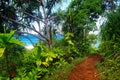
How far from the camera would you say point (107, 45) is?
13648 millimetres

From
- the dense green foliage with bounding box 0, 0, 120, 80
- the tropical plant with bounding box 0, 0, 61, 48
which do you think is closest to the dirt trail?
the dense green foliage with bounding box 0, 0, 120, 80

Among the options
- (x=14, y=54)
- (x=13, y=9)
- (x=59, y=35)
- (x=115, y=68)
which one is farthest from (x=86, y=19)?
(x=115, y=68)

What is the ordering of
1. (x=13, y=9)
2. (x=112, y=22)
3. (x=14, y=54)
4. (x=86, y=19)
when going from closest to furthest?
(x=112, y=22)
(x=14, y=54)
(x=13, y=9)
(x=86, y=19)

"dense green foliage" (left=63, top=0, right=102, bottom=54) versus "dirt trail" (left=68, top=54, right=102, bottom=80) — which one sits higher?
"dense green foliage" (left=63, top=0, right=102, bottom=54)

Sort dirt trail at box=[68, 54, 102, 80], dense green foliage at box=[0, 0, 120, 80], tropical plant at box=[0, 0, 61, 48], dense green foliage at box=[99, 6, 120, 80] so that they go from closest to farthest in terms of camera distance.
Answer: dense green foliage at box=[99, 6, 120, 80] → dirt trail at box=[68, 54, 102, 80] → dense green foliage at box=[0, 0, 120, 80] → tropical plant at box=[0, 0, 61, 48]

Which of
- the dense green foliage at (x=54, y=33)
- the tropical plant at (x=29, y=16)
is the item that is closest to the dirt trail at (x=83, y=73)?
the dense green foliage at (x=54, y=33)

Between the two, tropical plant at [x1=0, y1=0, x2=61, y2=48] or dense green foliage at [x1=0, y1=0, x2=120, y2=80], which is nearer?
dense green foliage at [x1=0, y1=0, x2=120, y2=80]

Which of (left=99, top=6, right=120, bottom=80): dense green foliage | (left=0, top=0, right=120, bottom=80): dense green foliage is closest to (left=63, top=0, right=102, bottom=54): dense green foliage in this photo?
(left=0, top=0, right=120, bottom=80): dense green foliage

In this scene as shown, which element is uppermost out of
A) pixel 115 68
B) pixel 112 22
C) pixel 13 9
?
pixel 13 9

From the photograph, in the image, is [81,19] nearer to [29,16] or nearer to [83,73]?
[29,16]

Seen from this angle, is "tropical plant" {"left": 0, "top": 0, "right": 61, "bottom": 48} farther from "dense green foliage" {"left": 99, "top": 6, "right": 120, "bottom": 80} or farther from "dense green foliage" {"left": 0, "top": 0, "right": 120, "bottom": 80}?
"dense green foliage" {"left": 99, "top": 6, "right": 120, "bottom": 80}

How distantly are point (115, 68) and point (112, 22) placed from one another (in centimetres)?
239

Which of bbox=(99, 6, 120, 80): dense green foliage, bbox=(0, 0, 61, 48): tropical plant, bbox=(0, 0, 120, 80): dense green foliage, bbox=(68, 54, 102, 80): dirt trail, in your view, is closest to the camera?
bbox=(99, 6, 120, 80): dense green foliage

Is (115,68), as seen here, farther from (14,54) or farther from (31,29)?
(31,29)
